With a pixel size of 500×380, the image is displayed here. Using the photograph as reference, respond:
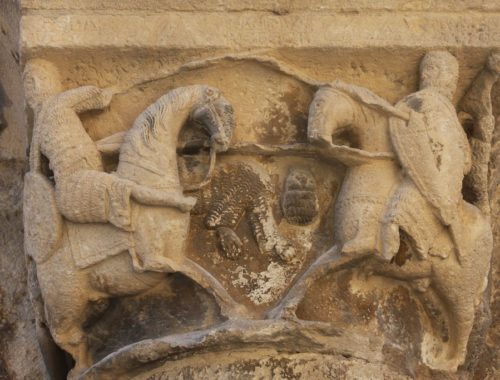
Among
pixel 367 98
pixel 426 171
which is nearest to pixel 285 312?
pixel 426 171

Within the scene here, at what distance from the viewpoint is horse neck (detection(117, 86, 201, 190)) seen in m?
3.01

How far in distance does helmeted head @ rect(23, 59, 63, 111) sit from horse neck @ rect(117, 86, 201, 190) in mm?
288

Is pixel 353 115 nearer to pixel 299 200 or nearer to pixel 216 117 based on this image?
pixel 299 200

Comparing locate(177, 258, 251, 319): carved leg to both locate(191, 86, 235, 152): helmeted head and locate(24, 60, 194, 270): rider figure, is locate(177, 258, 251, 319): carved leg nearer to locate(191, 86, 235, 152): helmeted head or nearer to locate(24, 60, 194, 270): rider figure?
locate(24, 60, 194, 270): rider figure

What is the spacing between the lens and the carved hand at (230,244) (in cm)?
309

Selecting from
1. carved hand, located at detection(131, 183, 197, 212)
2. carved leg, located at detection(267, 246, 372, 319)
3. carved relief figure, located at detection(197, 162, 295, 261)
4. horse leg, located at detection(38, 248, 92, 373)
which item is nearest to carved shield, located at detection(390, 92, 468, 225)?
carved leg, located at detection(267, 246, 372, 319)

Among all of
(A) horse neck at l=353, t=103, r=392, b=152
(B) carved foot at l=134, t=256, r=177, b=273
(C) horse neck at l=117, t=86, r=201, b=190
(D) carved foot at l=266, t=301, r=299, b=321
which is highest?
(A) horse neck at l=353, t=103, r=392, b=152

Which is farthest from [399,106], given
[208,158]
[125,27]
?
[125,27]

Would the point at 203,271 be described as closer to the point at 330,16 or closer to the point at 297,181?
the point at 297,181

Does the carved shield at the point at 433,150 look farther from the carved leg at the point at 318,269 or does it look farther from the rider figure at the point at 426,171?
the carved leg at the point at 318,269

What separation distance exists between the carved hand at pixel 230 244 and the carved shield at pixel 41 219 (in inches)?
18.1

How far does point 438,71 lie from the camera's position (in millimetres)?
3154

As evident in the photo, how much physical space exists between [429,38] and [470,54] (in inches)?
5.3

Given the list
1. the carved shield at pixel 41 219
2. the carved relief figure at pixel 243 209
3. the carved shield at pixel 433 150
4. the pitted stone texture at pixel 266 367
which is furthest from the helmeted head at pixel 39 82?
the carved shield at pixel 433 150
